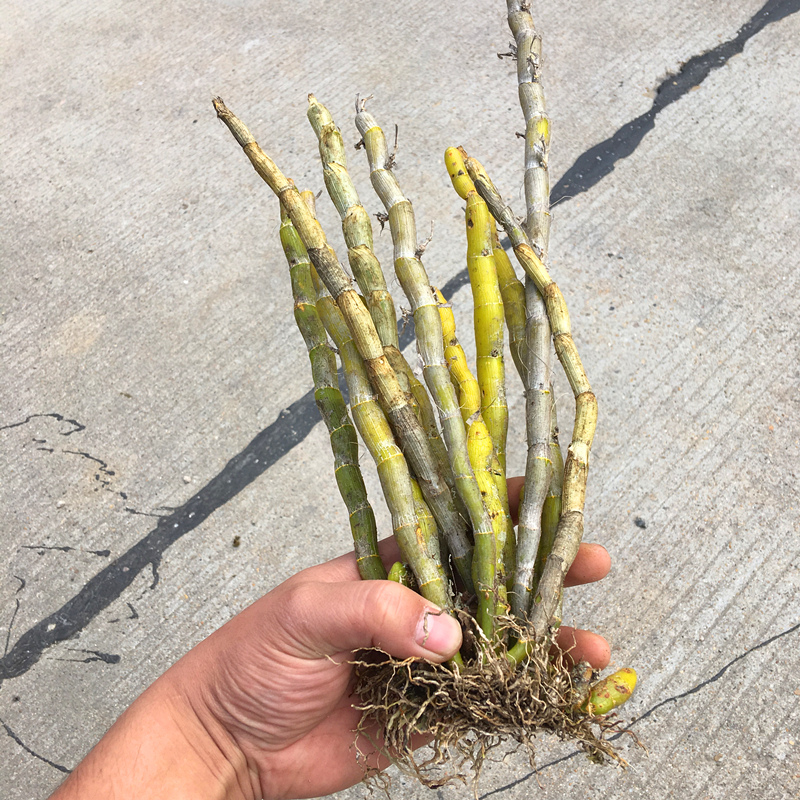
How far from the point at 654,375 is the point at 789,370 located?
385mm

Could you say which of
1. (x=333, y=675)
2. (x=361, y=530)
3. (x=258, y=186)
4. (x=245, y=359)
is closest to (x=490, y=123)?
(x=258, y=186)

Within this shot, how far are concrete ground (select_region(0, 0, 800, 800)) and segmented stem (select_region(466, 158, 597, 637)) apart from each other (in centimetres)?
67

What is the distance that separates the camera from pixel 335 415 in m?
1.30

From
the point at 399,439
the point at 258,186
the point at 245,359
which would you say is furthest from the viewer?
the point at 258,186

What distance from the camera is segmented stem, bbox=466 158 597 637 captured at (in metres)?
1.14

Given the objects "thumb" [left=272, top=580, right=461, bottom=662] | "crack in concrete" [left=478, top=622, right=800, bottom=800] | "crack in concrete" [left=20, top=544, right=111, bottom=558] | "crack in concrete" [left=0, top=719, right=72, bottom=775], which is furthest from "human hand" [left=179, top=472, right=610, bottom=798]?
"crack in concrete" [left=20, top=544, right=111, bottom=558]

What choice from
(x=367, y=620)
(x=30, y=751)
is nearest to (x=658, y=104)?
(x=367, y=620)

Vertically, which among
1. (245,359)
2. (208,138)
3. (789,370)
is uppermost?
(208,138)

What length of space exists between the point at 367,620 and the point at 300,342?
1198 millimetres

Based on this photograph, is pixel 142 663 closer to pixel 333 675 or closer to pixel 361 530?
pixel 333 675

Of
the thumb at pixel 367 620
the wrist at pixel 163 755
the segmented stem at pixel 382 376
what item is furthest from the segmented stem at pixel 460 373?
the wrist at pixel 163 755

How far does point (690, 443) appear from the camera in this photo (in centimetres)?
193

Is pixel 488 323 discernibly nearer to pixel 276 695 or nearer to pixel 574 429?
pixel 574 429

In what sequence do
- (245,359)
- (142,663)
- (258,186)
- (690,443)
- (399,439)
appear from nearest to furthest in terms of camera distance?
(399,439) → (142,663) → (690,443) → (245,359) → (258,186)
